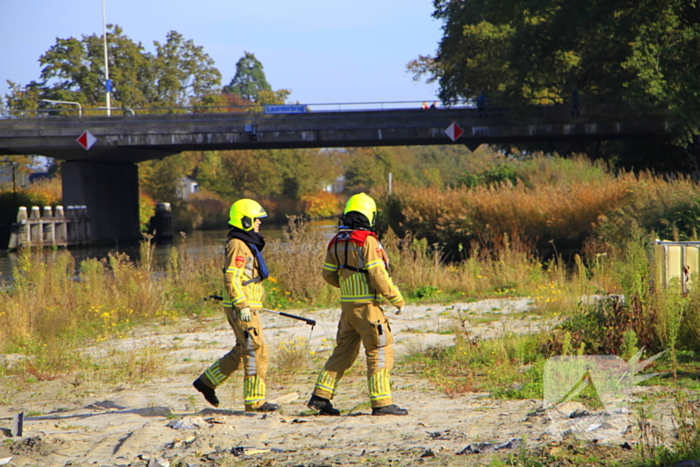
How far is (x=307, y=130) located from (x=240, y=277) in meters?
33.7

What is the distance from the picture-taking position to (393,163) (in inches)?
3425

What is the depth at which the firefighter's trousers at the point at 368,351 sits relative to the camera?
21.5 ft

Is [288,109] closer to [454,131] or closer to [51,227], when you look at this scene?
[454,131]

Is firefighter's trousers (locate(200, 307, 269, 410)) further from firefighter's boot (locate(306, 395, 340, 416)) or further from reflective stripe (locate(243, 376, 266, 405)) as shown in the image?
firefighter's boot (locate(306, 395, 340, 416))

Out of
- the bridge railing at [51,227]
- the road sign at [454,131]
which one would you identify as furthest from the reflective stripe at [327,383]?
the bridge railing at [51,227]

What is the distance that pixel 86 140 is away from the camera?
39.7 m

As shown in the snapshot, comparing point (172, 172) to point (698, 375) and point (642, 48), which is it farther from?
point (698, 375)

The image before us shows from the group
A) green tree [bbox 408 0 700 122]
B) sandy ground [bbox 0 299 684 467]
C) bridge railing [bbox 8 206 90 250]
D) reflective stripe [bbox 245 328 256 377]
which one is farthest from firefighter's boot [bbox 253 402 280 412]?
bridge railing [bbox 8 206 90 250]

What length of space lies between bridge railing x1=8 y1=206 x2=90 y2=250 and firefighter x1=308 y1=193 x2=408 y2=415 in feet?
111

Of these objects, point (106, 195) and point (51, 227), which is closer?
point (51, 227)

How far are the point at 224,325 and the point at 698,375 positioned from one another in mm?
7552
